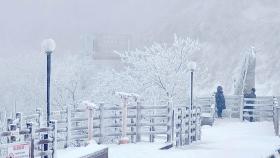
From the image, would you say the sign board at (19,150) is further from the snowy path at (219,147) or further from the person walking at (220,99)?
the person walking at (220,99)

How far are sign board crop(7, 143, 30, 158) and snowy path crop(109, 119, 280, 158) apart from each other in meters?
4.39

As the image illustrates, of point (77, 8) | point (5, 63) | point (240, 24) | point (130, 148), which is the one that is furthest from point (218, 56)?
point (130, 148)

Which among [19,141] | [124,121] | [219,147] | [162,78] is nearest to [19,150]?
[19,141]

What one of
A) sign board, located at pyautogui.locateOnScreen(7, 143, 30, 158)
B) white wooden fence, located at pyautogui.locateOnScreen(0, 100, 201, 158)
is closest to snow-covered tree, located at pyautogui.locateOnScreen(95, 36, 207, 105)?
white wooden fence, located at pyautogui.locateOnScreen(0, 100, 201, 158)

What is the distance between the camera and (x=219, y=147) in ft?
61.7

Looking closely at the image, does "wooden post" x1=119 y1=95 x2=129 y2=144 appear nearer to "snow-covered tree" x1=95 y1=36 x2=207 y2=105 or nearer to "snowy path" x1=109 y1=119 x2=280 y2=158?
Answer: "snowy path" x1=109 y1=119 x2=280 y2=158

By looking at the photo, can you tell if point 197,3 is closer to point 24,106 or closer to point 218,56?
point 218,56

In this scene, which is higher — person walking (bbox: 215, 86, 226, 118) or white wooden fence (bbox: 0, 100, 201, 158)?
person walking (bbox: 215, 86, 226, 118)

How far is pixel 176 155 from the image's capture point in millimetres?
16641

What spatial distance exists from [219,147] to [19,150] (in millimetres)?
8700

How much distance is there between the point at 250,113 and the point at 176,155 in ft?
51.6

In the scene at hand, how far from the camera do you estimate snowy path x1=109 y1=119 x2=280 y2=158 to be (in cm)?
1650

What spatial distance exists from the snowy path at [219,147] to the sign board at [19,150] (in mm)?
→ 4390

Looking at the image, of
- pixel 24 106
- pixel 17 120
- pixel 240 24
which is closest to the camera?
pixel 17 120
